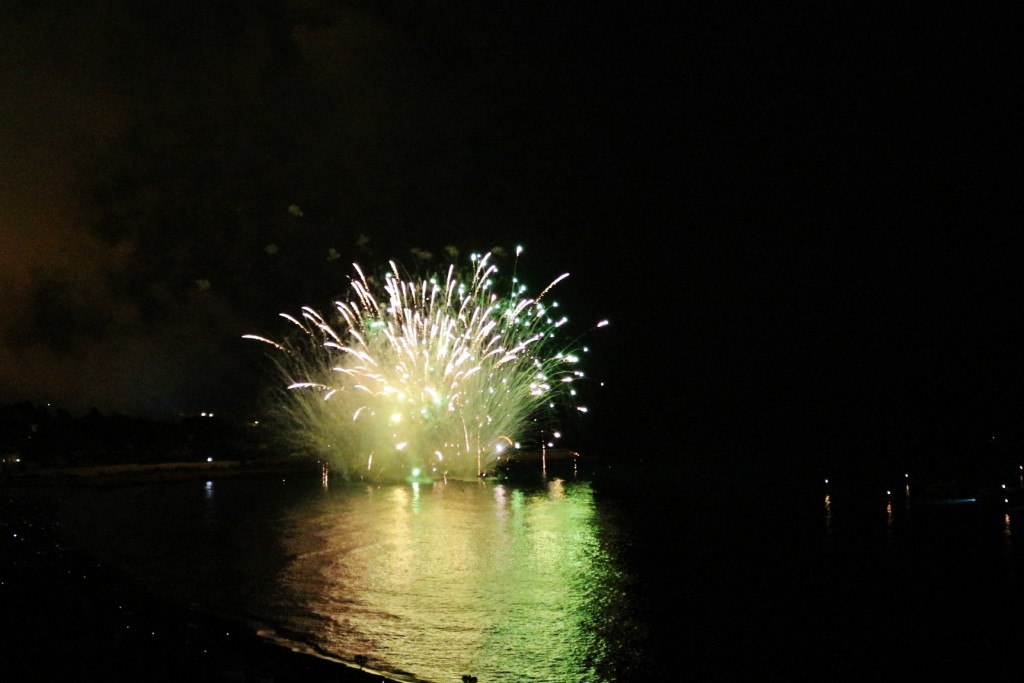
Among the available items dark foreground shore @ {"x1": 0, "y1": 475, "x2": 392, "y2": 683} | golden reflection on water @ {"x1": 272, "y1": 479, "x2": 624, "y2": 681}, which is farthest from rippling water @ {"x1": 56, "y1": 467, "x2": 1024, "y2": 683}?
dark foreground shore @ {"x1": 0, "y1": 475, "x2": 392, "y2": 683}

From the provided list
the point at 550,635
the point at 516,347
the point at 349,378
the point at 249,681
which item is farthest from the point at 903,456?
the point at 249,681

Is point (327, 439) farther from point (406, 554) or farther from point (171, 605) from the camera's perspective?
point (171, 605)

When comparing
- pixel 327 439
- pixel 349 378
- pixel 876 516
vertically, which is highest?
pixel 349 378

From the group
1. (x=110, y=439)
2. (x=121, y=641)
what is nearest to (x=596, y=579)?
(x=121, y=641)

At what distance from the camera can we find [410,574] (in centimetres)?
1040

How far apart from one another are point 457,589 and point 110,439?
34414 mm

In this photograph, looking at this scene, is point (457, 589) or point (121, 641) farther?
point (457, 589)

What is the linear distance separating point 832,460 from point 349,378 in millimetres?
17381

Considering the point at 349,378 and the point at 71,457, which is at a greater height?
the point at 349,378

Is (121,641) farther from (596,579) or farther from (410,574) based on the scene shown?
(596,579)

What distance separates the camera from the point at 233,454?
3472 cm

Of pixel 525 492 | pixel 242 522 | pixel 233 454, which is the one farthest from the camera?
pixel 233 454

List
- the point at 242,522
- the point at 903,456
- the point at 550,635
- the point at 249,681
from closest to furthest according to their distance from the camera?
the point at 249,681
the point at 550,635
the point at 242,522
the point at 903,456

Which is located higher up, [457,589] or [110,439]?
[110,439]
